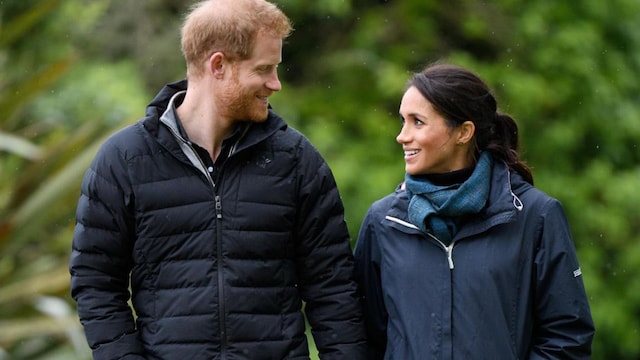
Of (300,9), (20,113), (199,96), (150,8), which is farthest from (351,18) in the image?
(199,96)

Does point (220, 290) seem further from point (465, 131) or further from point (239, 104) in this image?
point (465, 131)

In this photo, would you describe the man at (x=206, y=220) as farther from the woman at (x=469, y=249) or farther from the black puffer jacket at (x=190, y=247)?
the woman at (x=469, y=249)

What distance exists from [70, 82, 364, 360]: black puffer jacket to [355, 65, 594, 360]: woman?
264mm

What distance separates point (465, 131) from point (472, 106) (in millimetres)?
81

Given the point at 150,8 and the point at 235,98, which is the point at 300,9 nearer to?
the point at 150,8

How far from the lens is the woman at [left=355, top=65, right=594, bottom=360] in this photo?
3805 millimetres

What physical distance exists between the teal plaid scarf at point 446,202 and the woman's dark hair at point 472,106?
13cm

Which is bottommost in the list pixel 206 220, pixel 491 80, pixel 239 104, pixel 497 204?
pixel 497 204

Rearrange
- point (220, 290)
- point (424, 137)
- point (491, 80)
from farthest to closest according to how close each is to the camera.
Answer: point (491, 80) < point (424, 137) < point (220, 290)

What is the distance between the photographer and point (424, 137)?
12.8 ft

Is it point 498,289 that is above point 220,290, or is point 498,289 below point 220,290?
below

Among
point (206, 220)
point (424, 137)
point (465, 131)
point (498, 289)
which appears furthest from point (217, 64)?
point (498, 289)

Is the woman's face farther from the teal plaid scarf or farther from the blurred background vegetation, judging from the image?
the blurred background vegetation

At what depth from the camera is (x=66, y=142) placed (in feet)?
22.9
